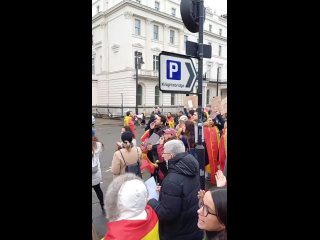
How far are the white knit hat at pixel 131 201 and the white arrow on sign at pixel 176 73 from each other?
108 centimetres

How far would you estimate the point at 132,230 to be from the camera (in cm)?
173

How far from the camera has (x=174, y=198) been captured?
2328 mm

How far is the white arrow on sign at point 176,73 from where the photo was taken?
258 centimetres

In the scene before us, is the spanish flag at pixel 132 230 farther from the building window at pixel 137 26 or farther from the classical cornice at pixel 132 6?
the building window at pixel 137 26

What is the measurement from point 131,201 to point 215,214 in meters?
0.58

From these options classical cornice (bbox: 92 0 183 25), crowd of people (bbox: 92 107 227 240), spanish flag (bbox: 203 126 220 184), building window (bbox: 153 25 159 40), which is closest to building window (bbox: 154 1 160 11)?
classical cornice (bbox: 92 0 183 25)

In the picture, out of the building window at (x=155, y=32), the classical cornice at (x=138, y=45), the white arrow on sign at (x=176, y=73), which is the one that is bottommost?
the white arrow on sign at (x=176, y=73)

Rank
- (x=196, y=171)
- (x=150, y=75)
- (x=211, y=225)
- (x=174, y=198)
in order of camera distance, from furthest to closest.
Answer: (x=150, y=75)
(x=196, y=171)
(x=174, y=198)
(x=211, y=225)

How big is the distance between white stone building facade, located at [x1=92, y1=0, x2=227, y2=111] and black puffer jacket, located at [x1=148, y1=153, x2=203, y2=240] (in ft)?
86.7

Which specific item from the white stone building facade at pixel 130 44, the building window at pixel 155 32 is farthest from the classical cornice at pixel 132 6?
the building window at pixel 155 32

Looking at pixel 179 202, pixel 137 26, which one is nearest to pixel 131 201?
pixel 179 202
